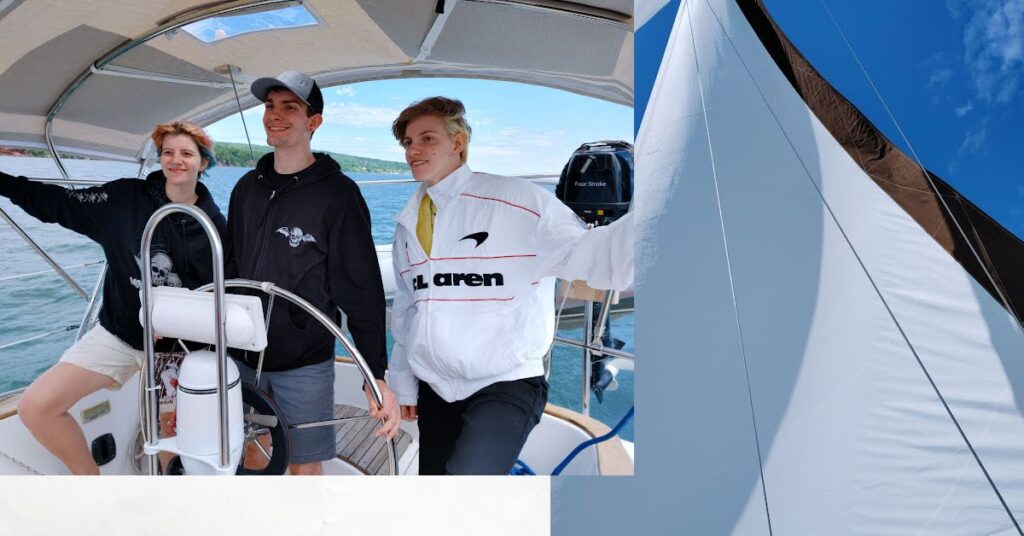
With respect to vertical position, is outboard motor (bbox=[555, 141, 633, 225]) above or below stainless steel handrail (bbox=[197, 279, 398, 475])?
above

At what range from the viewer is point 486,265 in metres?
1.10

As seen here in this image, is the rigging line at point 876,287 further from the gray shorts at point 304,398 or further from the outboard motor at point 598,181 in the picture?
the gray shorts at point 304,398

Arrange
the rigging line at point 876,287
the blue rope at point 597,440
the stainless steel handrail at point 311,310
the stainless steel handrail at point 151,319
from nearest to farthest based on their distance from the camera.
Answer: the rigging line at point 876,287, the stainless steel handrail at point 151,319, the stainless steel handrail at point 311,310, the blue rope at point 597,440

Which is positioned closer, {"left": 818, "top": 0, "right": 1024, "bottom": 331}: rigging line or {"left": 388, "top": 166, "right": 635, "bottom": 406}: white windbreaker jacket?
{"left": 818, "top": 0, "right": 1024, "bottom": 331}: rigging line

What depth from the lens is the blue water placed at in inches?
42.5

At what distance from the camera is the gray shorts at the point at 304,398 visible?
3.87ft

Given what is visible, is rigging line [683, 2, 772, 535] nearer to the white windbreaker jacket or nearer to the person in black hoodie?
the white windbreaker jacket

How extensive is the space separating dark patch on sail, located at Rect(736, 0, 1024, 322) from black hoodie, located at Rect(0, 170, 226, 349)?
100 cm

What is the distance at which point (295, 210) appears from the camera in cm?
106

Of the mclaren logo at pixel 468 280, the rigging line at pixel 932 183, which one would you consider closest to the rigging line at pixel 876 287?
the rigging line at pixel 932 183

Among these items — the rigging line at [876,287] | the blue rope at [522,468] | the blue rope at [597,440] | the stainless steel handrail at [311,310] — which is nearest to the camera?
the rigging line at [876,287]

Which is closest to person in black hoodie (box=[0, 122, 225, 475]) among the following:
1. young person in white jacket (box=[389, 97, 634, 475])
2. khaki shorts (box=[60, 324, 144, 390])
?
khaki shorts (box=[60, 324, 144, 390])

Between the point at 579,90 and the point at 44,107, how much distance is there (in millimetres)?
972

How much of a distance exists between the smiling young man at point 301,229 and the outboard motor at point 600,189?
0.39 meters
